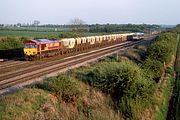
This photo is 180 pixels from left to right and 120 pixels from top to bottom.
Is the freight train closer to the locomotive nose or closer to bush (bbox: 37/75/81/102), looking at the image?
the locomotive nose

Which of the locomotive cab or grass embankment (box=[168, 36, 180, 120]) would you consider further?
the locomotive cab

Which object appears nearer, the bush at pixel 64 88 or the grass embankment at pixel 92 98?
the grass embankment at pixel 92 98

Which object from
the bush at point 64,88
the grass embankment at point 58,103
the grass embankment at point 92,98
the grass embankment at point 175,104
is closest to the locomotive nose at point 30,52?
the grass embankment at point 92,98

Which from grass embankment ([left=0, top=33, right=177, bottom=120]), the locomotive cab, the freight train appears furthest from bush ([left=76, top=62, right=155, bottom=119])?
the freight train

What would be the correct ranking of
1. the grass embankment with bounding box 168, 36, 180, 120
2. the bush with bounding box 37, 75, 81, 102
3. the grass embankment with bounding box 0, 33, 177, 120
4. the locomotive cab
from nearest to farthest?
1. the grass embankment with bounding box 0, 33, 177, 120
2. the bush with bounding box 37, 75, 81, 102
3. the grass embankment with bounding box 168, 36, 180, 120
4. the locomotive cab

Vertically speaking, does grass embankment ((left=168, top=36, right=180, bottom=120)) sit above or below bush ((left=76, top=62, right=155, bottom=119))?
below

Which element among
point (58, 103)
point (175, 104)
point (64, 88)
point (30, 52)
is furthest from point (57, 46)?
point (58, 103)

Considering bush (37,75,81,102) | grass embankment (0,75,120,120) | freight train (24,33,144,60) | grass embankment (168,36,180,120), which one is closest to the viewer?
Answer: grass embankment (0,75,120,120)

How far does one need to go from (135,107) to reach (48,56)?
81.8ft

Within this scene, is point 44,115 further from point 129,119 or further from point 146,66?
Answer: point 146,66

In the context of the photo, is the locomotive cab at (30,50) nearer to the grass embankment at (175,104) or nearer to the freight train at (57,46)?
the freight train at (57,46)

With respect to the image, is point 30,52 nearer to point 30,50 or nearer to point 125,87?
point 30,50

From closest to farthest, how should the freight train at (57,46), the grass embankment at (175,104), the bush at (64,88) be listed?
the bush at (64,88), the grass embankment at (175,104), the freight train at (57,46)

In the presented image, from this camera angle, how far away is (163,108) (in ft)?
89.9
